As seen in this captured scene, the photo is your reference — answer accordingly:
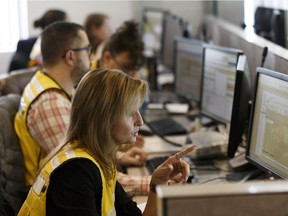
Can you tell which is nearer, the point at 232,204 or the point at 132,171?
the point at 232,204

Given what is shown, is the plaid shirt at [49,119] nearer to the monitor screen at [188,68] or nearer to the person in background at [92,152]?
the person in background at [92,152]

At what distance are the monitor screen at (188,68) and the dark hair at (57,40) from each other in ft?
3.14

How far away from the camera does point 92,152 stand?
4.80 feet

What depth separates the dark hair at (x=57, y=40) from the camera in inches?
89.3


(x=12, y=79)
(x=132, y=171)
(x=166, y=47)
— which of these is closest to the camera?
(x=132, y=171)

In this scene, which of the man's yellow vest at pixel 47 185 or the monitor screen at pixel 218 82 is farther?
the monitor screen at pixel 218 82

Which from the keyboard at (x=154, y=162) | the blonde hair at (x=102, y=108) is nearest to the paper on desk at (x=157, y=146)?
the keyboard at (x=154, y=162)

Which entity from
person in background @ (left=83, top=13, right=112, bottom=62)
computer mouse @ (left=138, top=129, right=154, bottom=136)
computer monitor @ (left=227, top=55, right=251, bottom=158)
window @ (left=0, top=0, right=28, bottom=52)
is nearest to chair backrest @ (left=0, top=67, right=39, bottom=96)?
computer mouse @ (left=138, top=129, right=154, bottom=136)

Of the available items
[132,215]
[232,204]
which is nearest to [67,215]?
[132,215]

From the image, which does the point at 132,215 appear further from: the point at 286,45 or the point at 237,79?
the point at 286,45

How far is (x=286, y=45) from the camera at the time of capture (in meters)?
2.66

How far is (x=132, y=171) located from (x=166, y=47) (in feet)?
7.21

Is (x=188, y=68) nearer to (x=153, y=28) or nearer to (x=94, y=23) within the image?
(x=94, y=23)

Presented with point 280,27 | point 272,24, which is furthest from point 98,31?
point 280,27
